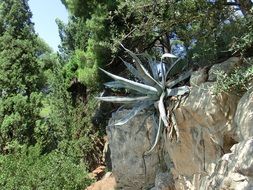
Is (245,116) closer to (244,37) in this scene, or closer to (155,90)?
(244,37)

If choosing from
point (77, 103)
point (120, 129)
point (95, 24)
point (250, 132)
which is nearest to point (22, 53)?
point (77, 103)

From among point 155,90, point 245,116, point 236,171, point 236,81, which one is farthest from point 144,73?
point 236,171

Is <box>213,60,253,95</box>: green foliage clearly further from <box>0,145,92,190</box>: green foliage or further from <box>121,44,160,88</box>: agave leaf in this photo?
<box>0,145,92,190</box>: green foliage

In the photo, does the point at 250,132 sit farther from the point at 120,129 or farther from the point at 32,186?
the point at 32,186

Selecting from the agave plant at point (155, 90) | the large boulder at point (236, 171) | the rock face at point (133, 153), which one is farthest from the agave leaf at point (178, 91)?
the large boulder at point (236, 171)

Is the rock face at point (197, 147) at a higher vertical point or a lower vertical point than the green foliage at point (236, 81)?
lower

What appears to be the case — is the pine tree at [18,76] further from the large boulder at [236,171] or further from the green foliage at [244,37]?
the large boulder at [236,171]

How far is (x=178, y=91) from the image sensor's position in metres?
8.73

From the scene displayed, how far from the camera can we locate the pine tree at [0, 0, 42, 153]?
16.5 m

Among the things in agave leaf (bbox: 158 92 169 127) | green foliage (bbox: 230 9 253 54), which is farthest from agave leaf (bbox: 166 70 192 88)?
green foliage (bbox: 230 9 253 54)

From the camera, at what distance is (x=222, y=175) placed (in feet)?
19.7

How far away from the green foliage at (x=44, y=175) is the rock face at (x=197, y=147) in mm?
1565

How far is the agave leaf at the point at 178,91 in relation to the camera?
28.2ft

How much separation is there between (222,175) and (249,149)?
0.50 meters
